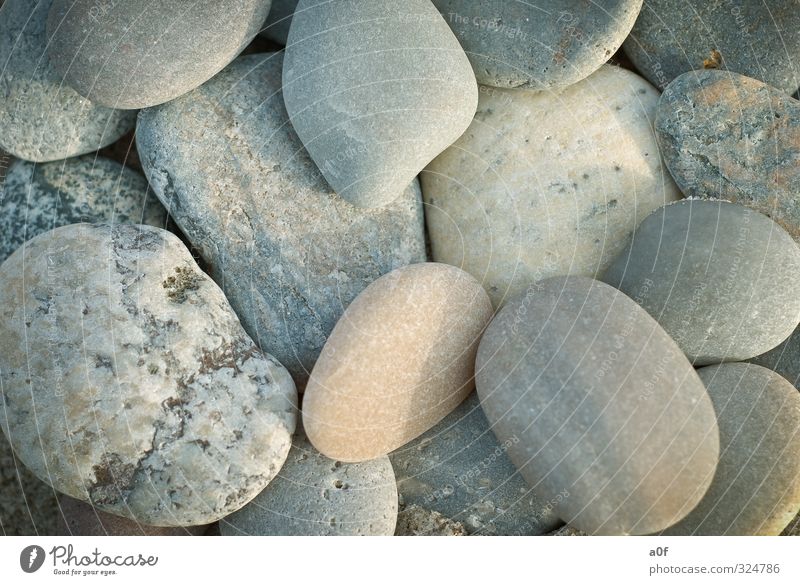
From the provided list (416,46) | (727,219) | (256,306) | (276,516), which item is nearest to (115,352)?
(256,306)

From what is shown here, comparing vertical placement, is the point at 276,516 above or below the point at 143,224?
below

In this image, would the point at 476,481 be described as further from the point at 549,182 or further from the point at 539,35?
the point at 539,35

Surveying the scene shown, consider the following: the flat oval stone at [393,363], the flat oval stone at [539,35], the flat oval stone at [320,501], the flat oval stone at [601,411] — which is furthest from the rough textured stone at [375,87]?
the flat oval stone at [320,501]

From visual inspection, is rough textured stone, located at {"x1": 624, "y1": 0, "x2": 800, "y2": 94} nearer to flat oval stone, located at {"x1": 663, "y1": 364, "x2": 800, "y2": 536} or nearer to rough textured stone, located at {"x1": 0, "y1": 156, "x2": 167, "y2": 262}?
flat oval stone, located at {"x1": 663, "y1": 364, "x2": 800, "y2": 536}

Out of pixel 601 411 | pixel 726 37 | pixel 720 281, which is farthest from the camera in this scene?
pixel 726 37
